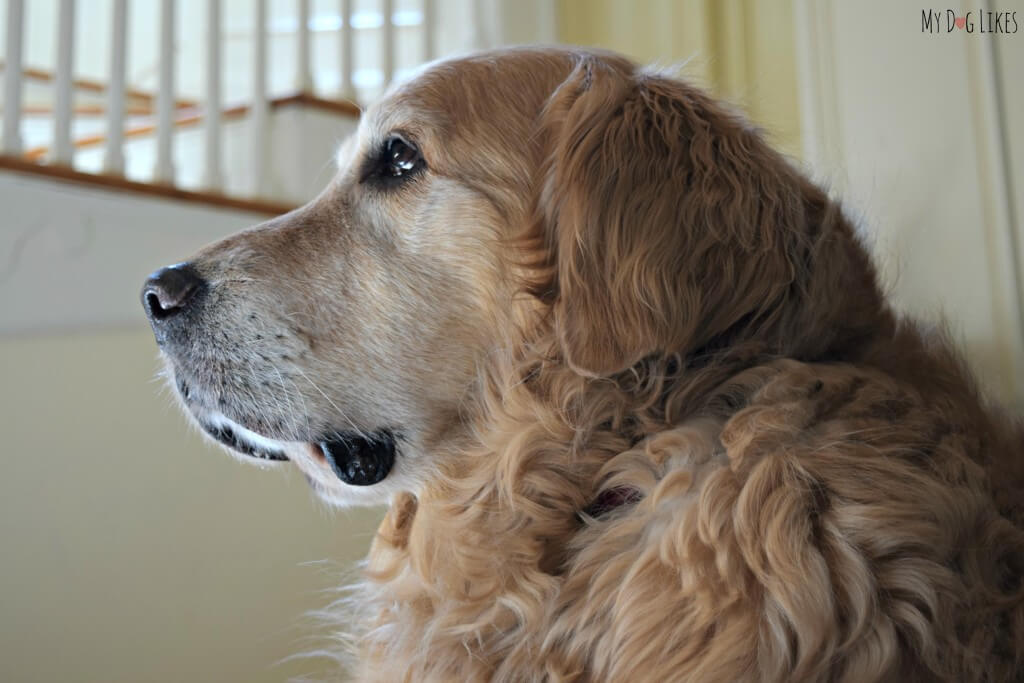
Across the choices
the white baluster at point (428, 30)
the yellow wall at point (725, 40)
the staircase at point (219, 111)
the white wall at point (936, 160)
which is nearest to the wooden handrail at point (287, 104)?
the staircase at point (219, 111)

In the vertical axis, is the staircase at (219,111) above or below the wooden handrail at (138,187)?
above

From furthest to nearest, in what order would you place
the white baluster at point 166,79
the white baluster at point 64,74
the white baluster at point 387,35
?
1. the white baluster at point 387,35
2. the white baluster at point 166,79
3. the white baluster at point 64,74

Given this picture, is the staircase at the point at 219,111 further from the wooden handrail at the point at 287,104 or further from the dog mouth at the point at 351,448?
the dog mouth at the point at 351,448

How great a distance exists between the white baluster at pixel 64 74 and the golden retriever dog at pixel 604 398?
3.51 ft

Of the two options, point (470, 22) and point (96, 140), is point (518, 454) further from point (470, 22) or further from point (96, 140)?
point (96, 140)

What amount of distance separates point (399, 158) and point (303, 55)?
1.45m

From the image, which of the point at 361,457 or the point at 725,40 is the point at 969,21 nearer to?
the point at 725,40

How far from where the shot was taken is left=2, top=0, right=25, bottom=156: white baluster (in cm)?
187

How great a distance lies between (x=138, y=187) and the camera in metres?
2.01

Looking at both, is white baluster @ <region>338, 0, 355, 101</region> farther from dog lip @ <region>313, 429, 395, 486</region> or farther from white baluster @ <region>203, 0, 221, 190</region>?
dog lip @ <region>313, 429, 395, 486</region>

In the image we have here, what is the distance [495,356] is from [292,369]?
0.77 feet

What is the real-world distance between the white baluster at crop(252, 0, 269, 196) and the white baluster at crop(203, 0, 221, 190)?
97 millimetres

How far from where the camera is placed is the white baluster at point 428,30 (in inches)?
101

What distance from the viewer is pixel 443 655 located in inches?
37.3
